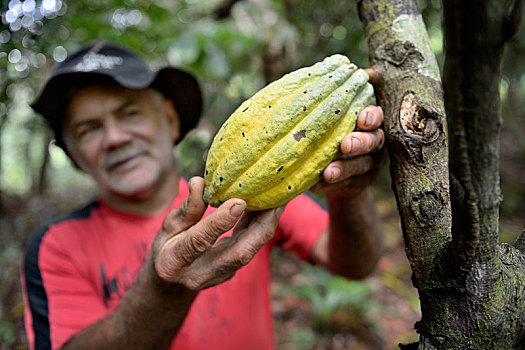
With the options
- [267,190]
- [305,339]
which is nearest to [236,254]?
[267,190]

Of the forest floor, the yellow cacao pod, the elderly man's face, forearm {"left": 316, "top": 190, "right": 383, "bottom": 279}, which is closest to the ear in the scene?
the elderly man's face

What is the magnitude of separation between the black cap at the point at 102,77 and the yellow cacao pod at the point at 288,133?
3.70 ft

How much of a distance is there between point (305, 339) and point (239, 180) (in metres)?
2.94

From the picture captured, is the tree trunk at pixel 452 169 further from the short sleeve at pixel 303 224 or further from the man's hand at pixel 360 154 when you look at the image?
the short sleeve at pixel 303 224

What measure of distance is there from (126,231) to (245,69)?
285 centimetres

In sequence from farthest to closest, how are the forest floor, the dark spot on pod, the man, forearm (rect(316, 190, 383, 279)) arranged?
the forest floor
the man
forearm (rect(316, 190, 383, 279))
the dark spot on pod

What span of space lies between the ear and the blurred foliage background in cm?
38

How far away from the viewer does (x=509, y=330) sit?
2.35 ft

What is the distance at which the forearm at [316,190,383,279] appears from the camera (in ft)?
4.89

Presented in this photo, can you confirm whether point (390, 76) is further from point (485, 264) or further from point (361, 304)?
point (361, 304)

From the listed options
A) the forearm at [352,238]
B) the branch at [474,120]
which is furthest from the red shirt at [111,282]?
the branch at [474,120]

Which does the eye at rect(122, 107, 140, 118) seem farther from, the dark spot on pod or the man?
the dark spot on pod

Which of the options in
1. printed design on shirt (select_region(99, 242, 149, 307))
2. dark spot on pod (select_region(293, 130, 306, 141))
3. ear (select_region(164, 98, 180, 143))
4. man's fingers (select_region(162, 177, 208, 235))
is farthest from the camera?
ear (select_region(164, 98, 180, 143))

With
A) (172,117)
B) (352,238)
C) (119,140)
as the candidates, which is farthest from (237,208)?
(172,117)
